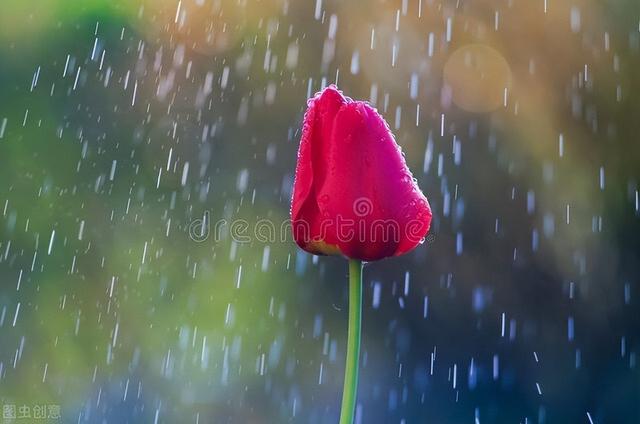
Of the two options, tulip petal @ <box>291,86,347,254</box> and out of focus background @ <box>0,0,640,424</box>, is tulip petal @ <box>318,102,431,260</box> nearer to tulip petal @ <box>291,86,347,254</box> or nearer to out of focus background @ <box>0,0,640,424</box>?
tulip petal @ <box>291,86,347,254</box>

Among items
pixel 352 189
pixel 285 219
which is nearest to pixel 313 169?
pixel 352 189

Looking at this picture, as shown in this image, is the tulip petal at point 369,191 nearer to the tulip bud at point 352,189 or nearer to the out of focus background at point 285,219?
the tulip bud at point 352,189

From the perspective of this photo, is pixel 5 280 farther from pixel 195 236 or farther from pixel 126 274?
pixel 195 236

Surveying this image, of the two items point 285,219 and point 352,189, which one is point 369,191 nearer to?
point 352,189

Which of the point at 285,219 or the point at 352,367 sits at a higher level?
the point at 285,219

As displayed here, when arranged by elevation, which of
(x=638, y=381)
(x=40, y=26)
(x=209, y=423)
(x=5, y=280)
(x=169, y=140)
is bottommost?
(x=209, y=423)

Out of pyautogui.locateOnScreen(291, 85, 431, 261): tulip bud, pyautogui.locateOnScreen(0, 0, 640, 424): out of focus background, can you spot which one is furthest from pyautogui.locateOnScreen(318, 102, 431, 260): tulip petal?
pyautogui.locateOnScreen(0, 0, 640, 424): out of focus background

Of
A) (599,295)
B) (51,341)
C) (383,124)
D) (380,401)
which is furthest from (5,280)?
(383,124)

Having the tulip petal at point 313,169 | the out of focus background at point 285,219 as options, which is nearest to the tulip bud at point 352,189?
the tulip petal at point 313,169
